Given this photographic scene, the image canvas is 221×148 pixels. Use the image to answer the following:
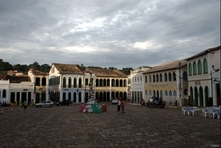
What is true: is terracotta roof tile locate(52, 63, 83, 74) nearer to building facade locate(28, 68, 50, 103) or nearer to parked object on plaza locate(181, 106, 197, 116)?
building facade locate(28, 68, 50, 103)

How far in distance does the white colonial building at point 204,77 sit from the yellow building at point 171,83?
2057 millimetres

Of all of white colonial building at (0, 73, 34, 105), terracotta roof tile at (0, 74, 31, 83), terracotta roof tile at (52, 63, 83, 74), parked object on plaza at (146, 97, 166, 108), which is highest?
terracotta roof tile at (52, 63, 83, 74)

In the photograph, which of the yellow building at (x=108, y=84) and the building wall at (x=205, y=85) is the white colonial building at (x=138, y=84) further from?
the building wall at (x=205, y=85)

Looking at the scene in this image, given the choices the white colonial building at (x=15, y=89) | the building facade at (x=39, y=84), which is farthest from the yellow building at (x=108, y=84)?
the white colonial building at (x=15, y=89)

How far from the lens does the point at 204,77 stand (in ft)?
84.2

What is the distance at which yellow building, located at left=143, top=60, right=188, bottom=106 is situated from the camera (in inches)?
1261

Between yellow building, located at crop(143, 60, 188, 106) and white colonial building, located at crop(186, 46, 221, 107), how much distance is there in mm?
2057

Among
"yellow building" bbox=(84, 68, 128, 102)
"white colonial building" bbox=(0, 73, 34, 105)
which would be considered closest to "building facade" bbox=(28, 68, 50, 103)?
"white colonial building" bbox=(0, 73, 34, 105)

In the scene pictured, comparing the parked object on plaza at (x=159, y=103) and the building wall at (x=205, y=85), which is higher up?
the building wall at (x=205, y=85)

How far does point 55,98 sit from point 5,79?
12.2m

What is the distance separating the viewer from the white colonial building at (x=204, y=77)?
2331cm

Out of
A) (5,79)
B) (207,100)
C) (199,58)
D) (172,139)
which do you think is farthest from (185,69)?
(5,79)

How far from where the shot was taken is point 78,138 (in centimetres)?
959

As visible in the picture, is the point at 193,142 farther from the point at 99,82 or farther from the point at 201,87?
the point at 99,82
